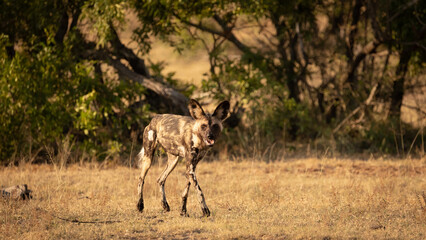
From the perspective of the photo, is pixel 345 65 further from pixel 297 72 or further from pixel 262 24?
pixel 262 24

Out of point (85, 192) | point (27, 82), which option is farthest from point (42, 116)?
point (85, 192)

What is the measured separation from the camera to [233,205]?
784 centimetres

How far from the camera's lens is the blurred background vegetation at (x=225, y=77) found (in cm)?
1150

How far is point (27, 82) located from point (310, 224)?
6.93 meters

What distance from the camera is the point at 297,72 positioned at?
15.4 meters

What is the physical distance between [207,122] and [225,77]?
23.8ft

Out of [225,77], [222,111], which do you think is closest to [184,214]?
[222,111]

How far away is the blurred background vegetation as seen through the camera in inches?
453

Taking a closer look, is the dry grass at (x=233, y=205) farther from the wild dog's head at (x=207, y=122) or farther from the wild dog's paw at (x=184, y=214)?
the wild dog's head at (x=207, y=122)

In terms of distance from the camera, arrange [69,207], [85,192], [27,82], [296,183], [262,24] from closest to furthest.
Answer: [69,207] → [85,192] → [296,183] → [27,82] → [262,24]

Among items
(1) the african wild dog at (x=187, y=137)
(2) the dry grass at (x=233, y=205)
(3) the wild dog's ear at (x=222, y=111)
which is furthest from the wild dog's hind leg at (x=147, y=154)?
(3) the wild dog's ear at (x=222, y=111)

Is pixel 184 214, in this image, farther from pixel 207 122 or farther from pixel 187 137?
pixel 207 122

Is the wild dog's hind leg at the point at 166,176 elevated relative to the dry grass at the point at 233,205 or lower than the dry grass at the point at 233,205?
elevated

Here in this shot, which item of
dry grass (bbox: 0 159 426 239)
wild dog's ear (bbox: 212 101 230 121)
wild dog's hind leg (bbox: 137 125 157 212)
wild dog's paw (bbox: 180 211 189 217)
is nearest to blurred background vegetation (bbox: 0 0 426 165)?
dry grass (bbox: 0 159 426 239)
